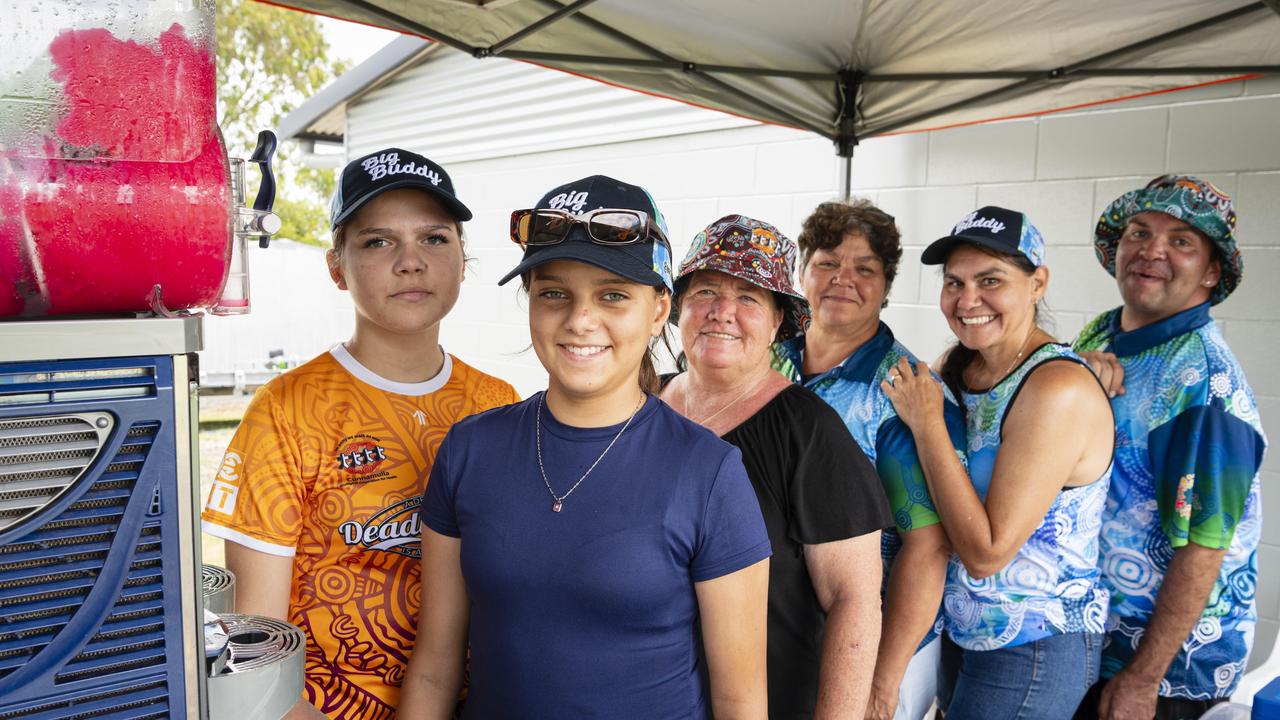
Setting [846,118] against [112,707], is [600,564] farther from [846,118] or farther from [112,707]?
[846,118]

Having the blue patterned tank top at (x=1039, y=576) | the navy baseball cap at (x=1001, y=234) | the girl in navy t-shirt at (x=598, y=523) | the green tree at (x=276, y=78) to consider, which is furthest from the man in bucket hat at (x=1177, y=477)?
the green tree at (x=276, y=78)

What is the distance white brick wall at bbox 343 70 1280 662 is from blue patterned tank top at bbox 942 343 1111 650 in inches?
56.7

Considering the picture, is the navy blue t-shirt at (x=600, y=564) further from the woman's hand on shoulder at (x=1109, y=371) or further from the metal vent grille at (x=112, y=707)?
the woman's hand on shoulder at (x=1109, y=371)

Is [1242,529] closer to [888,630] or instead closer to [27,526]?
[888,630]

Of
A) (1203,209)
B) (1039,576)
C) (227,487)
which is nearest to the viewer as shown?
(227,487)

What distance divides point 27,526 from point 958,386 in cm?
222

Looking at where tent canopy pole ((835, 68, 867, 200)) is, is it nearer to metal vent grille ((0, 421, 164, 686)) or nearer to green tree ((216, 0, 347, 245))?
metal vent grille ((0, 421, 164, 686))

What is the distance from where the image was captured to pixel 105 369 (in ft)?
2.49

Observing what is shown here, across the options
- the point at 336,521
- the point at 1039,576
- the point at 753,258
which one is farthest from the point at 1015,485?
the point at 336,521

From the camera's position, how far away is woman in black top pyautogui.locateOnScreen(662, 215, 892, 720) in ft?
5.66

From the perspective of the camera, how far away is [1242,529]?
2.31 meters

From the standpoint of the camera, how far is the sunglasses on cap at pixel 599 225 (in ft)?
4.63

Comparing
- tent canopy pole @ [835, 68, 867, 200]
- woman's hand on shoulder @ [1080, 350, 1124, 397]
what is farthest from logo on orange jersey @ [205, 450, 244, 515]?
tent canopy pole @ [835, 68, 867, 200]

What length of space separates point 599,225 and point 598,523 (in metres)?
0.49
